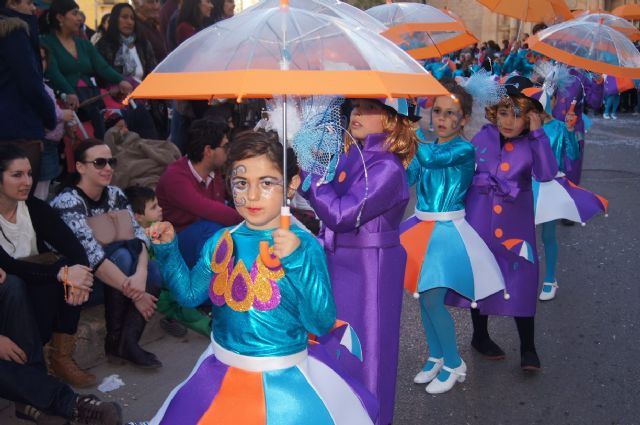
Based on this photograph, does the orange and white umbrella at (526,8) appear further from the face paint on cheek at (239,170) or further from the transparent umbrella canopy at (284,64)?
the face paint on cheek at (239,170)

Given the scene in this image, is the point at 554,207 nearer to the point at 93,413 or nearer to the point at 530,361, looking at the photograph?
the point at 530,361

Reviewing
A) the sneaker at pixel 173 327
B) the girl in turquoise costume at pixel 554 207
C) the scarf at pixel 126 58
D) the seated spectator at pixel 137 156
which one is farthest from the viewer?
the scarf at pixel 126 58

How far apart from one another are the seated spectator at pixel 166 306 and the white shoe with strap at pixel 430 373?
147 cm

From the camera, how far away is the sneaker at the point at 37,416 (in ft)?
11.8

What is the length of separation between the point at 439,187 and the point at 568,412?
145 centimetres

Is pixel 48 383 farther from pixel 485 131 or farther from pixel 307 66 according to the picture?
pixel 485 131

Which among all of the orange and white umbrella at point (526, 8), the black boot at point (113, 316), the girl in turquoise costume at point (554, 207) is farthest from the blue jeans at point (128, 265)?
the orange and white umbrella at point (526, 8)

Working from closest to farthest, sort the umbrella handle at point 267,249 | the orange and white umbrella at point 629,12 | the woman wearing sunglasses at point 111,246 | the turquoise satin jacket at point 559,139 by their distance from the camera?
1. the umbrella handle at point 267,249
2. the woman wearing sunglasses at point 111,246
3. the turquoise satin jacket at point 559,139
4. the orange and white umbrella at point 629,12

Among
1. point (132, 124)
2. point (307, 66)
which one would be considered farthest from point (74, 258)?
point (132, 124)

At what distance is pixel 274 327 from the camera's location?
2564 mm

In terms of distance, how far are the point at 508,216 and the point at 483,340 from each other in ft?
2.90

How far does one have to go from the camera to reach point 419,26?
602 cm

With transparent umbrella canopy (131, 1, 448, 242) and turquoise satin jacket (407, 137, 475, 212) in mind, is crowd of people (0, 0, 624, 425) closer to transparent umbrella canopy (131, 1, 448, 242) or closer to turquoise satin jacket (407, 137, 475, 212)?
turquoise satin jacket (407, 137, 475, 212)

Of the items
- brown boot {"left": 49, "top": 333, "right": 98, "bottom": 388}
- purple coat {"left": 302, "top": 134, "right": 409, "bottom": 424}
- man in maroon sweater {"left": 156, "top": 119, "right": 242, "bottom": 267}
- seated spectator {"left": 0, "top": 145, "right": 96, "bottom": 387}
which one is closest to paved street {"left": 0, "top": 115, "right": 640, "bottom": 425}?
brown boot {"left": 49, "top": 333, "right": 98, "bottom": 388}
